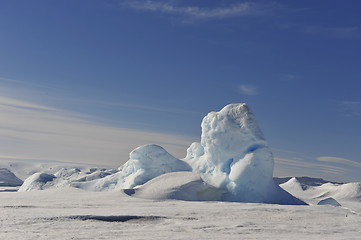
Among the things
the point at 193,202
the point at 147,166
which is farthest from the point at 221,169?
the point at 147,166

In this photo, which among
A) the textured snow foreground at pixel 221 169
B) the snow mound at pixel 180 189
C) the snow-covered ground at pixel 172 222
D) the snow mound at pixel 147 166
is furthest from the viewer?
the snow mound at pixel 147 166

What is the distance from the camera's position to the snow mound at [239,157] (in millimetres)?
14023

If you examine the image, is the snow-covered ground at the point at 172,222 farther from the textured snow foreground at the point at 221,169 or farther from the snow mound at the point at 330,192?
the snow mound at the point at 330,192

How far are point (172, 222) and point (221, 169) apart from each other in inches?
285

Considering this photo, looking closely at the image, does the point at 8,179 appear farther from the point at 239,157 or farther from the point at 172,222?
the point at 172,222

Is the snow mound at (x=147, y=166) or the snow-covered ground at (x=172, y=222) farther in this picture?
the snow mound at (x=147, y=166)

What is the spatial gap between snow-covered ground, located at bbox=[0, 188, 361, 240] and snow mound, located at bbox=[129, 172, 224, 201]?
1934 millimetres

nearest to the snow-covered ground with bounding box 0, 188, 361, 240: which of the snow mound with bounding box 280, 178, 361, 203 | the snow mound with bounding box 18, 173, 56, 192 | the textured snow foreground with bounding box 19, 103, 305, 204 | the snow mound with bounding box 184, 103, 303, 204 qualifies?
the textured snow foreground with bounding box 19, 103, 305, 204

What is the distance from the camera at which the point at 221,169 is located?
1499cm

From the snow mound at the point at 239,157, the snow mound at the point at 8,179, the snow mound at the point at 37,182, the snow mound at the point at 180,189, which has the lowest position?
the snow mound at the point at 8,179

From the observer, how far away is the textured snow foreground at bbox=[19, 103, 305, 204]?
13773 mm

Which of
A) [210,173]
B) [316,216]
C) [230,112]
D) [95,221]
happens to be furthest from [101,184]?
[316,216]

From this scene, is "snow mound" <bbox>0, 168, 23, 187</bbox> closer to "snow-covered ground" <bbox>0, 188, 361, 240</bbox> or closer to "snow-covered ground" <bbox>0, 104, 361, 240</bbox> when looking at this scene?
"snow-covered ground" <bbox>0, 104, 361, 240</bbox>

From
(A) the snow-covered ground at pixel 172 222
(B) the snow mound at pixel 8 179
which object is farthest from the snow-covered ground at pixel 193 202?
(B) the snow mound at pixel 8 179
